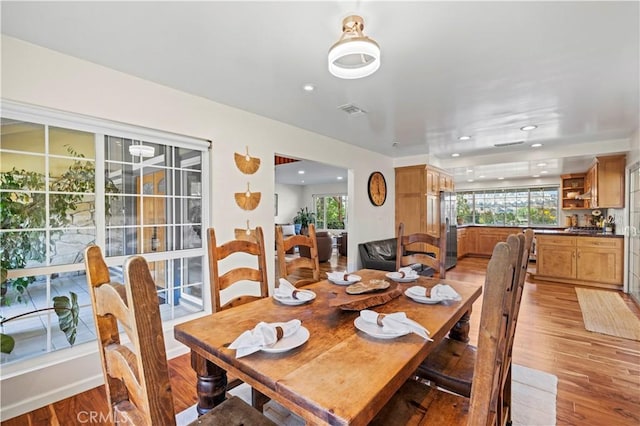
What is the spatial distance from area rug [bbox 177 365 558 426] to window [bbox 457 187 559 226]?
292 inches

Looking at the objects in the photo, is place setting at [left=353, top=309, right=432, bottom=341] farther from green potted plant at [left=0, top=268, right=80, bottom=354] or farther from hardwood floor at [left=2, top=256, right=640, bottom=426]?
green potted plant at [left=0, top=268, right=80, bottom=354]

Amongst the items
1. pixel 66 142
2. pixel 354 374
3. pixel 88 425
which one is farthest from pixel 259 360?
pixel 66 142

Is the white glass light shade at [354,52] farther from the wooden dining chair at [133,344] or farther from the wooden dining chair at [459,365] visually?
the wooden dining chair at [133,344]

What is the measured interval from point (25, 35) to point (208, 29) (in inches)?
46.3

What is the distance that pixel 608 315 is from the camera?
361cm

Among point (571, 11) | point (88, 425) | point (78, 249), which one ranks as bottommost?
point (88, 425)

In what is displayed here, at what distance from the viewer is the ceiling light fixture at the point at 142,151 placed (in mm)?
2566

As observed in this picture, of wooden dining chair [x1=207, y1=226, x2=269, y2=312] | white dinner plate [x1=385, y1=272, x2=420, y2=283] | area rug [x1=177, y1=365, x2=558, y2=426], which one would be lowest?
area rug [x1=177, y1=365, x2=558, y2=426]

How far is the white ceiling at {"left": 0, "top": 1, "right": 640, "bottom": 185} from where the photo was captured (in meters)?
1.65

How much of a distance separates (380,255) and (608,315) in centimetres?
297

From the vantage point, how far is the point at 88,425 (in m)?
1.80

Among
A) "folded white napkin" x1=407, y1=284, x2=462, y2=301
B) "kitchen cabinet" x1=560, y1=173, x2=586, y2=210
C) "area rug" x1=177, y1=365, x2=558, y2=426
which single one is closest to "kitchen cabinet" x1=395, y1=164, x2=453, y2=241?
"area rug" x1=177, y1=365, x2=558, y2=426

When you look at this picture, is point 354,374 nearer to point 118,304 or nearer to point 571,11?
point 118,304

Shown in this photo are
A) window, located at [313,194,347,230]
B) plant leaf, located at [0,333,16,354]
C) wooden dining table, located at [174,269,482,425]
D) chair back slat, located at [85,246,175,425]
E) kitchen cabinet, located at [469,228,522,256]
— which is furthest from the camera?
window, located at [313,194,347,230]
